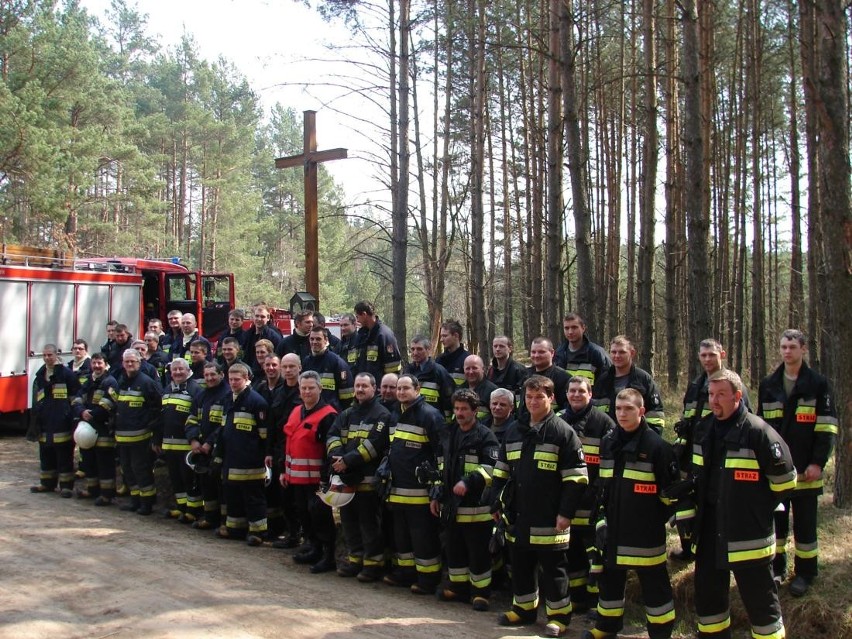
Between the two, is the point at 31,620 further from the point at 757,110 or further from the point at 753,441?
the point at 757,110

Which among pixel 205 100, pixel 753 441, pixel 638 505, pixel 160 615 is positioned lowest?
pixel 160 615

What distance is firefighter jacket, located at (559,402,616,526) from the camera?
5.82m

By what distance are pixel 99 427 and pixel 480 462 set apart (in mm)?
5514

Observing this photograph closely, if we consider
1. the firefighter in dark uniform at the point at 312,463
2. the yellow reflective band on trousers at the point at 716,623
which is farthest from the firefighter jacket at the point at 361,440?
the yellow reflective band on trousers at the point at 716,623

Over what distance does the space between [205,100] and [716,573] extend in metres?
40.7

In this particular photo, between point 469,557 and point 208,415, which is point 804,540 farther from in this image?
point 208,415

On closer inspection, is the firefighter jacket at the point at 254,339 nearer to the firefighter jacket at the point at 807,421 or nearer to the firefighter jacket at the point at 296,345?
the firefighter jacket at the point at 296,345

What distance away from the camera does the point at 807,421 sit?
5820mm

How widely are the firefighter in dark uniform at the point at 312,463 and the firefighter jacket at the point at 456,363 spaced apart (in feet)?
4.44

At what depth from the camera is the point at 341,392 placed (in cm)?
820

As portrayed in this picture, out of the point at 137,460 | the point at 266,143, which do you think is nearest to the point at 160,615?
the point at 137,460

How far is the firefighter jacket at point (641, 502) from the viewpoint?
16.6ft

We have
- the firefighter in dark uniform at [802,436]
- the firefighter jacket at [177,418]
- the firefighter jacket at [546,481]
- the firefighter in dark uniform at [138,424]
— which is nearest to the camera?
the firefighter jacket at [546,481]

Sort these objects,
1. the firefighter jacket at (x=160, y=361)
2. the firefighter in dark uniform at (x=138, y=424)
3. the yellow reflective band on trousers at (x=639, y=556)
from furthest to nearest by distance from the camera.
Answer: the firefighter jacket at (x=160, y=361), the firefighter in dark uniform at (x=138, y=424), the yellow reflective band on trousers at (x=639, y=556)
